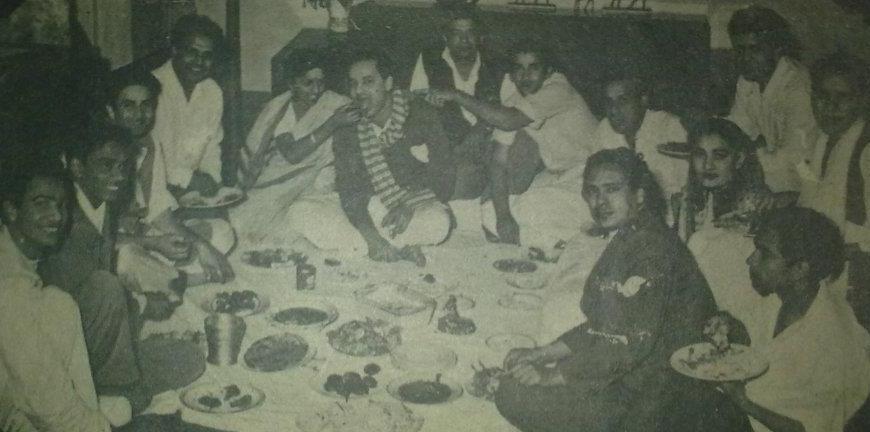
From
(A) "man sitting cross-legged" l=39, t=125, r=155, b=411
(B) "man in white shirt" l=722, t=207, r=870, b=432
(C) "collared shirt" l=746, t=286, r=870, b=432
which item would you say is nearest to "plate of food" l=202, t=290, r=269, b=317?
(A) "man sitting cross-legged" l=39, t=125, r=155, b=411

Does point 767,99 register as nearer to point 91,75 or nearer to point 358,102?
point 358,102

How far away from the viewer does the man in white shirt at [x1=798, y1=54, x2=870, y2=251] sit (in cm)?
597

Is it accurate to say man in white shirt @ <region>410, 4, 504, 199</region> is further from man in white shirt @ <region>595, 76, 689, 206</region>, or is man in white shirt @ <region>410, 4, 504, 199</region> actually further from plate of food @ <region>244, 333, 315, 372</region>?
plate of food @ <region>244, 333, 315, 372</region>

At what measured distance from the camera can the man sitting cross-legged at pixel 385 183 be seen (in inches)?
240

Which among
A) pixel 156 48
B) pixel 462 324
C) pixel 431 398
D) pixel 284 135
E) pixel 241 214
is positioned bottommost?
pixel 431 398

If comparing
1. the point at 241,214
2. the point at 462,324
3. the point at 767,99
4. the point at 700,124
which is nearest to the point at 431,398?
the point at 462,324

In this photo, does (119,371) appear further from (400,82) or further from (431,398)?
(400,82)

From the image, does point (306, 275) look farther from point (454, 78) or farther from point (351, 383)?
point (454, 78)

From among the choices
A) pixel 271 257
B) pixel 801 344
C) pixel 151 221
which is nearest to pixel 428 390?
pixel 271 257

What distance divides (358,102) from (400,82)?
0.99 feet

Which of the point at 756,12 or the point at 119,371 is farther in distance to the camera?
the point at 119,371

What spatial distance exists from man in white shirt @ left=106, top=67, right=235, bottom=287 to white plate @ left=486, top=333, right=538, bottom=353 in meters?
1.78

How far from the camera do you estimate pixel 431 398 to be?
20.2ft

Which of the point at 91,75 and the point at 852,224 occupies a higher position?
the point at 91,75
